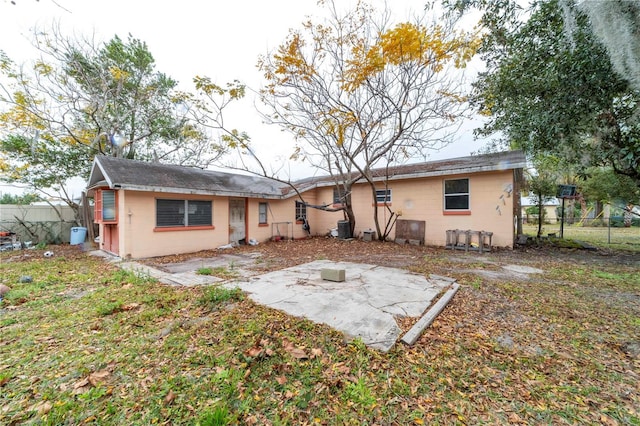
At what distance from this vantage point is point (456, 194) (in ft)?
32.0

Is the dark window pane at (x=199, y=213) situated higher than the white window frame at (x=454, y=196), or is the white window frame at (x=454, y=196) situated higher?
the white window frame at (x=454, y=196)

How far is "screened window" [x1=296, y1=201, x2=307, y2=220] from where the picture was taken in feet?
43.6

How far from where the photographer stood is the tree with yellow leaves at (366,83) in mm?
7977

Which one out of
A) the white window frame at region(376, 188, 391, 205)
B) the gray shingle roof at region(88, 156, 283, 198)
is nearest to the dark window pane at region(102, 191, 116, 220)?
the gray shingle roof at region(88, 156, 283, 198)

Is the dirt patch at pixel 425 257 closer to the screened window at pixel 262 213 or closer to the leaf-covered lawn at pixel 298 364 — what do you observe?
the screened window at pixel 262 213

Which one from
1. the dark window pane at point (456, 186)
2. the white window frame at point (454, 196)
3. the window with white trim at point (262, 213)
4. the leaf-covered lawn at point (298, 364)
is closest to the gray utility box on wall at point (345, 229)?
the window with white trim at point (262, 213)

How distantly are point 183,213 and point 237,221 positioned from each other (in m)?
2.24

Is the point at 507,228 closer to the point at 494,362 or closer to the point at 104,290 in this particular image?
the point at 494,362

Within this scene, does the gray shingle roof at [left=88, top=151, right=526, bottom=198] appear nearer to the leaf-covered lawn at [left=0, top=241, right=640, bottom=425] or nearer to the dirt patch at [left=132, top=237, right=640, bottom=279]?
the dirt patch at [left=132, top=237, right=640, bottom=279]

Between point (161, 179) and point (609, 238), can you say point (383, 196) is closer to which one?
point (161, 179)

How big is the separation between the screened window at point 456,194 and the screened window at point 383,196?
7.74 ft

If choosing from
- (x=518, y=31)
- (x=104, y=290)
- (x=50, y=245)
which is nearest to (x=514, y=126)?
(x=518, y=31)

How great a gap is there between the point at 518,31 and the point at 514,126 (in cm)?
257

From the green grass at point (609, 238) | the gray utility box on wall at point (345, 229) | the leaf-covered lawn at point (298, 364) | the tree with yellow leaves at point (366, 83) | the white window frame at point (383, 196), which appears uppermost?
the tree with yellow leaves at point (366, 83)
